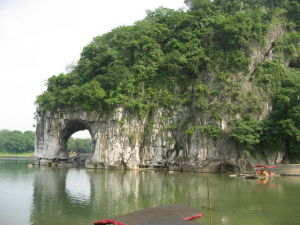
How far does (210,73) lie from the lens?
28.4m

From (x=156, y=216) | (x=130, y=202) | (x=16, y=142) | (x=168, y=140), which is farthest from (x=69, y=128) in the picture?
(x=16, y=142)

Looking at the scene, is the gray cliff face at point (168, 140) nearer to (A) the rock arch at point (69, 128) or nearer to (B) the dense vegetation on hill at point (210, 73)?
(B) the dense vegetation on hill at point (210, 73)

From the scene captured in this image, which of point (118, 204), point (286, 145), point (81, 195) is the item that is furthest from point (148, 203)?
point (286, 145)

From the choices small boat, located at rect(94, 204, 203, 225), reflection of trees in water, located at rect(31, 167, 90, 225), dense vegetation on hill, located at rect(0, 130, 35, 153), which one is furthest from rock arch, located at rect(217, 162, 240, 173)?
dense vegetation on hill, located at rect(0, 130, 35, 153)

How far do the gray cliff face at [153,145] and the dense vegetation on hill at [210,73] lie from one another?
3.20ft

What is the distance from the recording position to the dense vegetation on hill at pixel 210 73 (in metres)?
25.1

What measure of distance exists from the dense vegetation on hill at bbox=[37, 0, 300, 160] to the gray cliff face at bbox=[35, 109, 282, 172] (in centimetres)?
97

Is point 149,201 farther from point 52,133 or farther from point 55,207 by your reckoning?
point 52,133

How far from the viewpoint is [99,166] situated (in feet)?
96.5

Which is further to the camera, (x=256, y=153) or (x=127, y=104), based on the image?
(x=127, y=104)

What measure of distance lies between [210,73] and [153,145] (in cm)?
899

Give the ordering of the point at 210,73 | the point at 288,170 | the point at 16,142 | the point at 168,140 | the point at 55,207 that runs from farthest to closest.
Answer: the point at 16,142, the point at 210,73, the point at 168,140, the point at 288,170, the point at 55,207

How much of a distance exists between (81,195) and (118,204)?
10.0 ft

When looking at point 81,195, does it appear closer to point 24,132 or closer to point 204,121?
point 204,121
